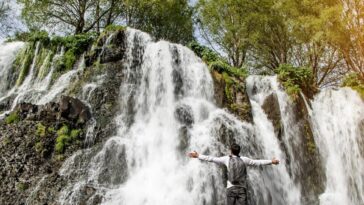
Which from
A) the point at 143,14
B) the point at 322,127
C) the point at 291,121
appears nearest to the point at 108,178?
the point at 291,121

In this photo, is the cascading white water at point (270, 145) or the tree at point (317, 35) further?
the tree at point (317, 35)

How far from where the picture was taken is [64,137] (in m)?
13.3

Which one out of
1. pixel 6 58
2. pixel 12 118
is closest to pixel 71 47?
pixel 6 58

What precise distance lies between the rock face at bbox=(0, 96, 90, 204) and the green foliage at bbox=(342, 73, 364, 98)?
13592 millimetres

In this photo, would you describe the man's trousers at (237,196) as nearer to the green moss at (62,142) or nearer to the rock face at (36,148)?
the rock face at (36,148)

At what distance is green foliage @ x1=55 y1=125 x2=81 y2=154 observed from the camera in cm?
1309

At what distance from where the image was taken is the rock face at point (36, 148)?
454 inches

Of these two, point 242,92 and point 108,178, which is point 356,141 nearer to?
point 242,92

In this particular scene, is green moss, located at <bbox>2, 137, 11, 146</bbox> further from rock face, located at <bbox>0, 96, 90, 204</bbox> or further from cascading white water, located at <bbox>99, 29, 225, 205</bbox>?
cascading white water, located at <bbox>99, 29, 225, 205</bbox>

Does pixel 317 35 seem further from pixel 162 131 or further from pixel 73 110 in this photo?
pixel 73 110

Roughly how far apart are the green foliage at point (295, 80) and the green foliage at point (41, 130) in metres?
11.0

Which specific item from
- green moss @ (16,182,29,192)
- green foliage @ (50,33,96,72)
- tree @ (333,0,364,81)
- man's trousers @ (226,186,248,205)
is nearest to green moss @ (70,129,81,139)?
green moss @ (16,182,29,192)

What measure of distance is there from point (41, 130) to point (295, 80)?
482 inches

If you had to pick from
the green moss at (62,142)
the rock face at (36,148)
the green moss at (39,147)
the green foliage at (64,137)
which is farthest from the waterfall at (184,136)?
the green moss at (39,147)
